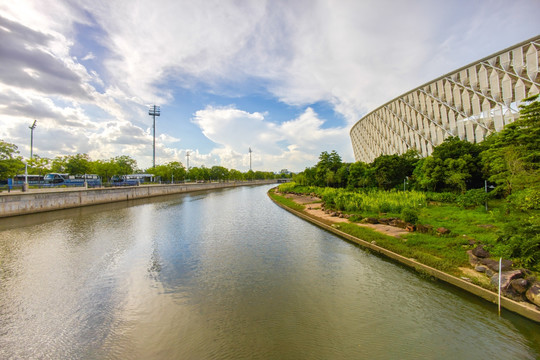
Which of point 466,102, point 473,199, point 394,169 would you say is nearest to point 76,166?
point 394,169

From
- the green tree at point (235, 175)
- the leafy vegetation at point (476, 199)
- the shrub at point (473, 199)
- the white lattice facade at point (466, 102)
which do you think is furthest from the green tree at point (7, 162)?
the green tree at point (235, 175)

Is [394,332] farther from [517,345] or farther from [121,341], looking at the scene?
[121,341]

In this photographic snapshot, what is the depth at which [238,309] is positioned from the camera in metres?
7.68

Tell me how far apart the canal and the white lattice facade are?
33.2m

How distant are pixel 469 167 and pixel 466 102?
27354 millimetres

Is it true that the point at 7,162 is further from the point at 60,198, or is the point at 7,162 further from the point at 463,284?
the point at 463,284

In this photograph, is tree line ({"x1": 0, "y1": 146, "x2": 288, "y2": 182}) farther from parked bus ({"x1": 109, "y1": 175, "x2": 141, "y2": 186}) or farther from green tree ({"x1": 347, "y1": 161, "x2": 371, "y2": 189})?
green tree ({"x1": 347, "y1": 161, "x2": 371, "y2": 189})

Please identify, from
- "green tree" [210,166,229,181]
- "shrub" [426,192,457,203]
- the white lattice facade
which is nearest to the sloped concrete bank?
"shrub" [426,192,457,203]

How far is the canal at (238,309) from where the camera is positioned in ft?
19.4

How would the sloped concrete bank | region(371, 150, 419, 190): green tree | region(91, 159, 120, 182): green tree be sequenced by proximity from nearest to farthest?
the sloped concrete bank → region(371, 150, 419, 190): green tree → region(91, 159, 120, 182): green tree

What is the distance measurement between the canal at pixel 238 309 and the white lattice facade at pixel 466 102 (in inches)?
1306

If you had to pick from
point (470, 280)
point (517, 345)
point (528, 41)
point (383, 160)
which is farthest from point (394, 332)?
point (528, 41)

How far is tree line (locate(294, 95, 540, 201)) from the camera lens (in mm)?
15148

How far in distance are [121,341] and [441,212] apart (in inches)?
831
